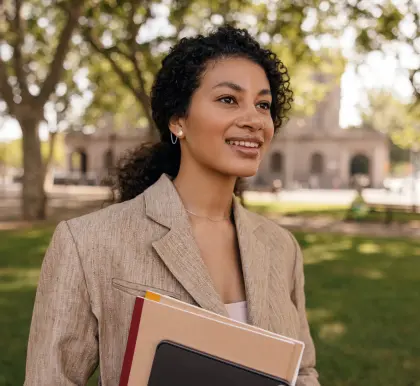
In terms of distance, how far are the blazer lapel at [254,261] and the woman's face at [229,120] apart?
0.83 feet

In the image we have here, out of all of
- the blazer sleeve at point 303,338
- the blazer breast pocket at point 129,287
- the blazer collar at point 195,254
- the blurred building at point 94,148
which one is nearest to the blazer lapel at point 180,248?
the blazer collar at point 195,254

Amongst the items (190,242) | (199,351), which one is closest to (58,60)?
(190,242)

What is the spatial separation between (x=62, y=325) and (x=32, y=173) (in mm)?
15225

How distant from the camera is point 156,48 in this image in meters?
16.0

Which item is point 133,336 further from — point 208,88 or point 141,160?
point 141,160

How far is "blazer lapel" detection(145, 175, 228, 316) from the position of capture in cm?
168

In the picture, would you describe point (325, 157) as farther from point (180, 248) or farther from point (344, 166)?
point (180, 248)

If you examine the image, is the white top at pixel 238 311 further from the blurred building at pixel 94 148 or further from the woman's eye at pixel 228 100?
the blurred building at pixel 94 148

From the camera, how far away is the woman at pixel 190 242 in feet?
5.37

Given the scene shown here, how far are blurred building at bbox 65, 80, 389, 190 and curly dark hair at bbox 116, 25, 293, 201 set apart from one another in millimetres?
42104

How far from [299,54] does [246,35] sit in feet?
47.5

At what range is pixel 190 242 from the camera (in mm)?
1784

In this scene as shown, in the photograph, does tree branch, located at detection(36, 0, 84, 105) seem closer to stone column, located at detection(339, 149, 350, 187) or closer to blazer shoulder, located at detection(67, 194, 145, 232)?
blazer shoulder, located at detection(67, 194, 145, 232)

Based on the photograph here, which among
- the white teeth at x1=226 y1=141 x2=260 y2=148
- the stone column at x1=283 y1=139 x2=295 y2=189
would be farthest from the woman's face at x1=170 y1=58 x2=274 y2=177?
the stone column at x1=283 y1=139 x2=295 y2=189
